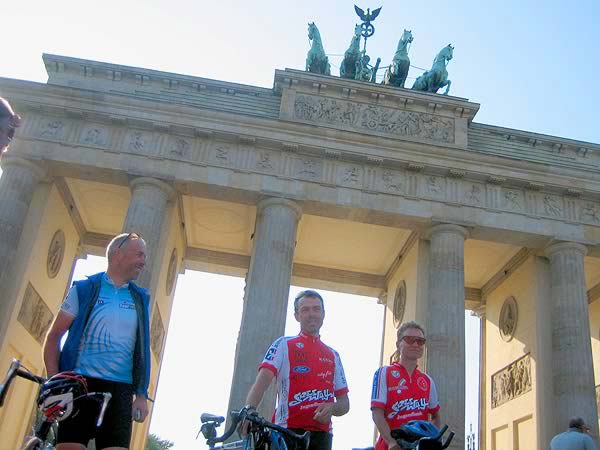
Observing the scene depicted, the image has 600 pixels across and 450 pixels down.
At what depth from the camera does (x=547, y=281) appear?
68.5 feet

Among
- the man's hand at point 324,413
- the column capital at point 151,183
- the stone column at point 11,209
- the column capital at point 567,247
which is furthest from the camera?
the column capital at point 567,247

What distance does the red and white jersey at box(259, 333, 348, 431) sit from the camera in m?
4.96

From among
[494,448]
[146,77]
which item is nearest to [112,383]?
[146,77]

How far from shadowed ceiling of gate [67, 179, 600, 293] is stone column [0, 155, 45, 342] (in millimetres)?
2162

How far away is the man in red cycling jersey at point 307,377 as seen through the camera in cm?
492

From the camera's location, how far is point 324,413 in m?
4.67

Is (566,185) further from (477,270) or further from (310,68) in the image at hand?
(310,68)

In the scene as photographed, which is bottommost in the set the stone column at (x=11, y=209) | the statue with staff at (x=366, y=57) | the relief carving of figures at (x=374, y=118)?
the stone column at (x=11, y=209)

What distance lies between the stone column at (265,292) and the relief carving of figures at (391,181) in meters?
2.99

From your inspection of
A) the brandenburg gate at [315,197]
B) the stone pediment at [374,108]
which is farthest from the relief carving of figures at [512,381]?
the stone pediment at [374,108]

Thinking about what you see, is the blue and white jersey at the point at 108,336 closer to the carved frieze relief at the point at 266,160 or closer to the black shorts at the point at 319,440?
the black shorts at the point at 319,440

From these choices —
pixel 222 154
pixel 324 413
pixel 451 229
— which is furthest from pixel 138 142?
pixel 324 413

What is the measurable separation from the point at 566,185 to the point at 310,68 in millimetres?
10042

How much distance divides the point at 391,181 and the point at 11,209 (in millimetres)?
11670
